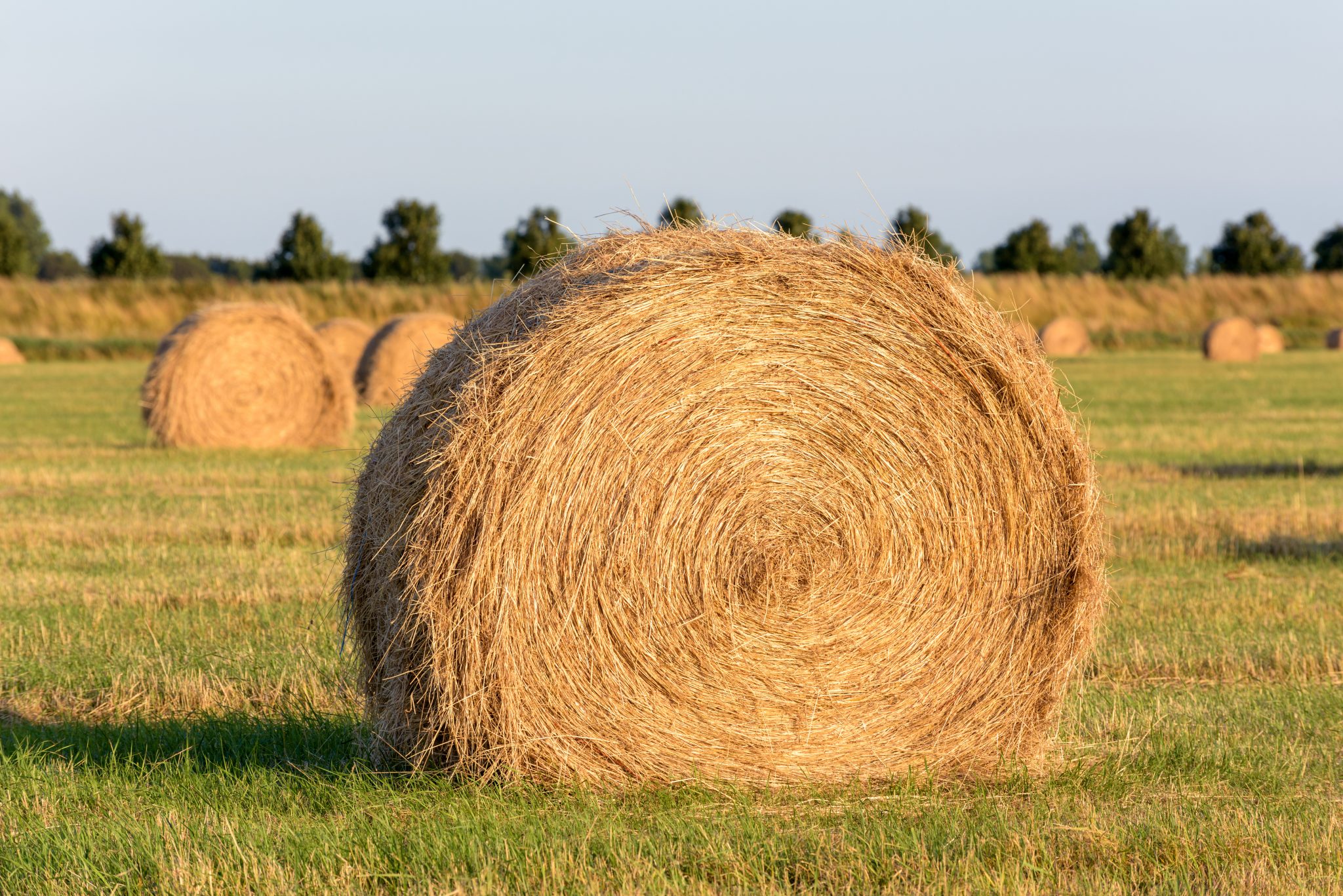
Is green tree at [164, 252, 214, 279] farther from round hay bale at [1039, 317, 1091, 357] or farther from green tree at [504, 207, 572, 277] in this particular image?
round hay bale at [1039, 317, 1091, 357]

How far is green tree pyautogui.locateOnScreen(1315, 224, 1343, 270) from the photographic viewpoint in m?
72.3

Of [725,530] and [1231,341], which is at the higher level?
[1231,341]

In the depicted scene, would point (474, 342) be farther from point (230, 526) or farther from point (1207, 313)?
point (1207, 313)

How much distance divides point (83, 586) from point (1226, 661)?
656 cm

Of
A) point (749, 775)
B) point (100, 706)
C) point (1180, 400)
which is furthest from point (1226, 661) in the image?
point (1180, 400)

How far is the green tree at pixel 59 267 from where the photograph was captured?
10400 cm

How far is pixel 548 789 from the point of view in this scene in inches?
207

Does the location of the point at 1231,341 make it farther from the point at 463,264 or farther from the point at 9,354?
the point at 463,264

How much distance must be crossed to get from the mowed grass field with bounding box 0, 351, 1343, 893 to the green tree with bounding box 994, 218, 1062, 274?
193ft

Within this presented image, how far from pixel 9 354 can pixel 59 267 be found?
241 ft

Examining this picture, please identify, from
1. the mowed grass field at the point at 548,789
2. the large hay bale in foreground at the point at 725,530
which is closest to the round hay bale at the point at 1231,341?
the mowed grass field at the point at 548,789

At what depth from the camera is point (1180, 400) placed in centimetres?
2608

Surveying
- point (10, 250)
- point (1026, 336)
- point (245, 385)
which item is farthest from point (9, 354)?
point (1026, 336)

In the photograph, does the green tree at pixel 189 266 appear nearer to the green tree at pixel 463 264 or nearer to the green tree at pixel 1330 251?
the green tree at pixel 463 264
